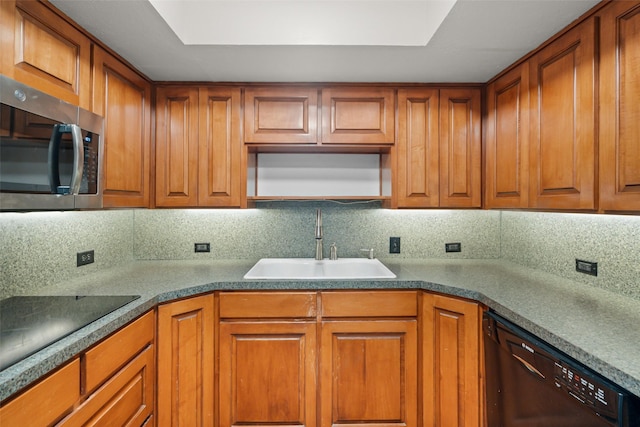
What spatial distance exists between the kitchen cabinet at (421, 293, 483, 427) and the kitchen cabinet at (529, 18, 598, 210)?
67cm

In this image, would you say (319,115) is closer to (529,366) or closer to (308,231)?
(308,231)

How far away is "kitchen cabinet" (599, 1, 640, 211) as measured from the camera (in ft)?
3.58

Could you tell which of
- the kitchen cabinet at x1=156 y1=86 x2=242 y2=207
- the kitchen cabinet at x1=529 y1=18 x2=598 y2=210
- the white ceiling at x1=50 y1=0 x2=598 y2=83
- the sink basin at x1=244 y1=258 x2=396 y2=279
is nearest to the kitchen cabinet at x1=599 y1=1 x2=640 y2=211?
the kitchen cabinet at x1=529 y1=18 x2=598 y2=210

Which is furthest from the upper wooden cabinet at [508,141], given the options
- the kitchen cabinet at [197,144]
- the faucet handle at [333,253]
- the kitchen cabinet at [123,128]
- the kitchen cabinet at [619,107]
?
the kitchen cabinet at [123,128]

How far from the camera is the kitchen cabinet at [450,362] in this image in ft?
4.92

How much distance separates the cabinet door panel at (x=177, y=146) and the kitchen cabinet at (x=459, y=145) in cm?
161

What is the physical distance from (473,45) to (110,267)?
2.45m

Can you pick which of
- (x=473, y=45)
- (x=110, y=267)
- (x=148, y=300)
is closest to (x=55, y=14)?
(x=148, y=300)

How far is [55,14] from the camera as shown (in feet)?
4.13

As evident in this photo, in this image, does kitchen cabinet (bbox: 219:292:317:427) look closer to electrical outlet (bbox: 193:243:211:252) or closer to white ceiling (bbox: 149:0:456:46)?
electrical outlet (bbox: 193:243:211:252)

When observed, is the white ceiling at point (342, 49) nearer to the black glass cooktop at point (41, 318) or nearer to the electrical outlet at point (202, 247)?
the electrical outlet at point (202, 247)

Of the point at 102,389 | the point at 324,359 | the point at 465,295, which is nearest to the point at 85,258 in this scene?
the point at 102,389

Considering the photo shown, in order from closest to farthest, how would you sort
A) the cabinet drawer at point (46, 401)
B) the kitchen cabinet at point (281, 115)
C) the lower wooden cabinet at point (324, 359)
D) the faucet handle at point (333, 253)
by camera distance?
the cabinet drawer at point (46, 401), the lower wooden cabinet at point (324, 359), the kitchen cabinet at point (281, 115), the faucet handle at point (333, 253)

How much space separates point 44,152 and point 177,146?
916mm
